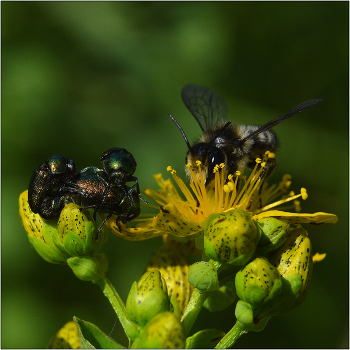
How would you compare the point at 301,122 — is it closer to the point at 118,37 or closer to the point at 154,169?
the point at 154,169

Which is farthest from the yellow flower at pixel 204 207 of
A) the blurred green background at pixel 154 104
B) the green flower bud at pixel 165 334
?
the blurred green background at pixel 154 104

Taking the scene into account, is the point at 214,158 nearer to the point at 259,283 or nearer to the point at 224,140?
the point at 224,140

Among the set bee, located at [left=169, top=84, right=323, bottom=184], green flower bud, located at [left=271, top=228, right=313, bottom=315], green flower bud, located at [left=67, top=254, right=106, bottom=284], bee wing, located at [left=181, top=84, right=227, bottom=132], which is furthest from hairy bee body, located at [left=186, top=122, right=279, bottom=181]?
green flower bud, located at [left=67, top=254, right=106, bottom=284]

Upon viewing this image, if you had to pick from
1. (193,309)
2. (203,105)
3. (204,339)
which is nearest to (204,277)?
(193,309)

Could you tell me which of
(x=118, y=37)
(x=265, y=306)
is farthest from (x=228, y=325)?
(x=118, y=37)

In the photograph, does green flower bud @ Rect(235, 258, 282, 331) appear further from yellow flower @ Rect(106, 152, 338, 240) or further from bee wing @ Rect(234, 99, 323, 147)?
bee wing @ Rect(234, 99, 323, 147)

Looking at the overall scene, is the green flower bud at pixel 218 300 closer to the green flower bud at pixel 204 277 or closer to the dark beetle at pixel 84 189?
the green flower bud at pixel 204 277
